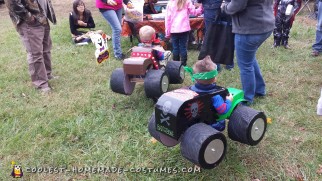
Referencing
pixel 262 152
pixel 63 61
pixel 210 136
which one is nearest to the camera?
pixel 210 136

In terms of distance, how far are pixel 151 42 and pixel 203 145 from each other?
6.93 ft

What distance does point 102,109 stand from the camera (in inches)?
149

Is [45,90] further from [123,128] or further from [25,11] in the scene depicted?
[123,128]

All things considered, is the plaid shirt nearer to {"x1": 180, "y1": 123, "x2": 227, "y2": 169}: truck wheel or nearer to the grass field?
the grass field

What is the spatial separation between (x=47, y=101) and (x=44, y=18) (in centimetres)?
119

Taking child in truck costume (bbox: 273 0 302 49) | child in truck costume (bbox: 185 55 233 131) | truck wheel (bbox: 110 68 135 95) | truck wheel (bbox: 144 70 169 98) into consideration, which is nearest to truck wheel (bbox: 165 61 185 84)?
truck wheel (bbox: 144 70 169 98)

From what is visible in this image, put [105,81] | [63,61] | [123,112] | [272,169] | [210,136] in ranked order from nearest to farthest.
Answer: [210,136] → [272,169] → [123,112] → [105,81] → [63,61]

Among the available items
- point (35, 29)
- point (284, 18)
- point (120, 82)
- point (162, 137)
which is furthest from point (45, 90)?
point (284, 18)

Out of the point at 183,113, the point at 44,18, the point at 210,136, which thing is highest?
the point at 44,18

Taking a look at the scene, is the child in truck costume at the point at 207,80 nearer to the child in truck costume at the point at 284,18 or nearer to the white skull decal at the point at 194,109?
the white skull decal at the point at 194,109

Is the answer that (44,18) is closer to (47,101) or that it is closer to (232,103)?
(47,101)

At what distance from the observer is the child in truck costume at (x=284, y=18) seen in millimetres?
5574

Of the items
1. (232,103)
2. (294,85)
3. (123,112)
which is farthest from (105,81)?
(294,85)

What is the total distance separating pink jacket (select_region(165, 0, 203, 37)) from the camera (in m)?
4.82
